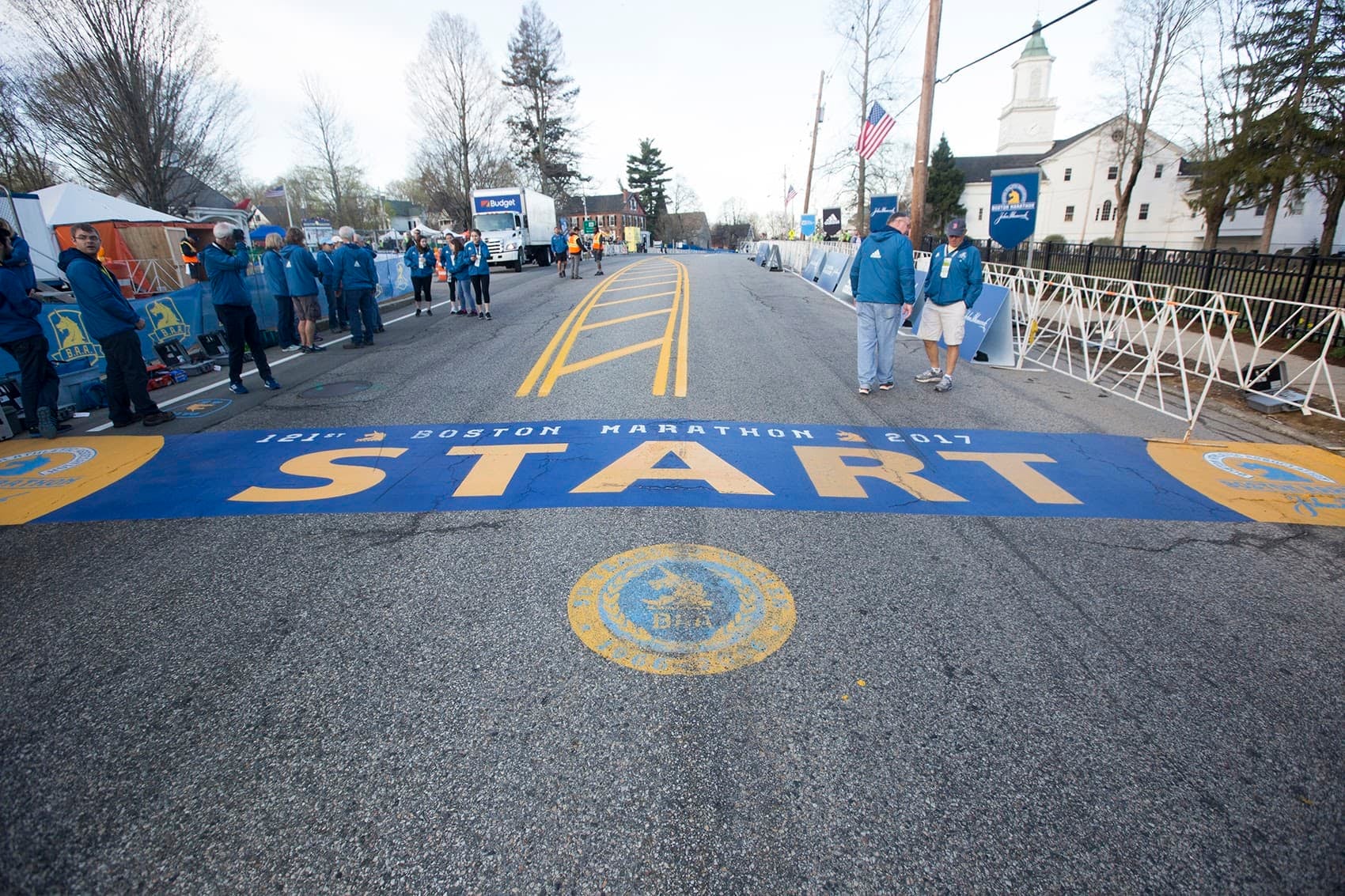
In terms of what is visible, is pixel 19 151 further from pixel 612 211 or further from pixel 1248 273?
pixel 612 211

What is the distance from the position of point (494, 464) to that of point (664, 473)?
1.48 meters

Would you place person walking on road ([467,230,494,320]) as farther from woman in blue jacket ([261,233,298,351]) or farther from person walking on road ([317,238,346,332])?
woman in blue jacket ([261,233,298,351])

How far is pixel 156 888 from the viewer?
1.96m

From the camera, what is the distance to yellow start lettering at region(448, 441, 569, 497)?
4891mm

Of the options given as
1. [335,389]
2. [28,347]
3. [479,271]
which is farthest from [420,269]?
[28,347]

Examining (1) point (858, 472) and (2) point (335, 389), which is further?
(2) point (335, 389)

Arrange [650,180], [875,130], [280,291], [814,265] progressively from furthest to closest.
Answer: [650,180]
[814,265]
[875,130]
[280,291]

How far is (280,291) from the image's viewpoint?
10.8m

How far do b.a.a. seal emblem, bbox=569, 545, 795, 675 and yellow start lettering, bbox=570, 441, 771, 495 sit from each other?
1026 millimetres

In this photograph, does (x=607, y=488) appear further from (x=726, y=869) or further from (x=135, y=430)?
(x=135, y=430)

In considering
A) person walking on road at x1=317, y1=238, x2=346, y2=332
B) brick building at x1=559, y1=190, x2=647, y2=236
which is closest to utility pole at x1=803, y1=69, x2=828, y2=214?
person walking on road at x1=317, y1=238, x2=346, y2=332

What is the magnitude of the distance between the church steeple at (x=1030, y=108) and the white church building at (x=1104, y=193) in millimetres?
92

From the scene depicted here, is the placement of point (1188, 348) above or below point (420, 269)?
below

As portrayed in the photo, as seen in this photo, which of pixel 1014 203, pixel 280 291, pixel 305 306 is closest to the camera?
pixel 305 306
